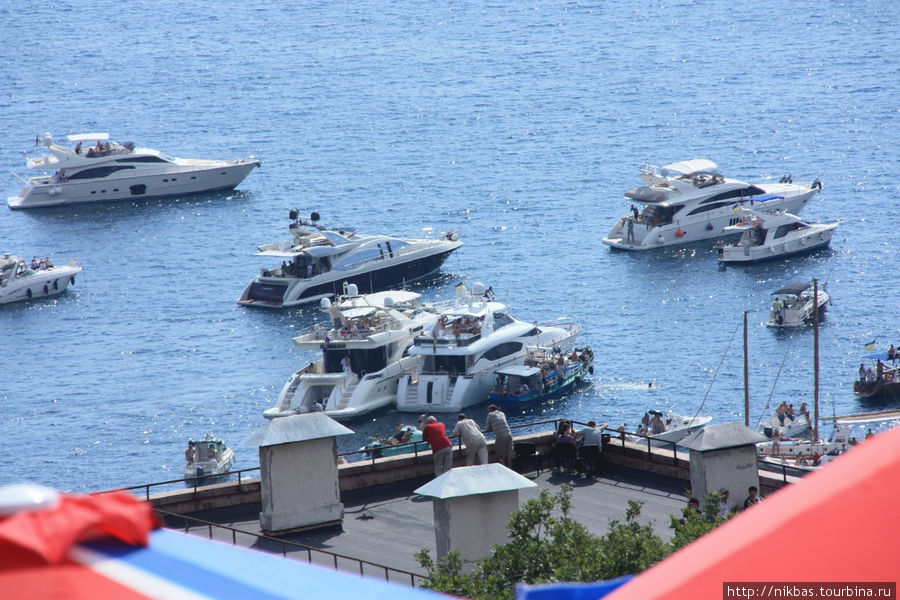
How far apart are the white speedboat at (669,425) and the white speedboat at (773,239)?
88.3ft

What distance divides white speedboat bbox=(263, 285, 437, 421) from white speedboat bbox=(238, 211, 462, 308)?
1445cm

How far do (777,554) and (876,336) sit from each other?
57.9m

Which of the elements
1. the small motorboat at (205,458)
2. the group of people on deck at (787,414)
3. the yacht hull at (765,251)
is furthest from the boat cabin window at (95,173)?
the group of people on deck at (787,414)

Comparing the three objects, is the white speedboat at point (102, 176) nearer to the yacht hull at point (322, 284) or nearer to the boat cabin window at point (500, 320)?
the yacht hull at point (322, 284)

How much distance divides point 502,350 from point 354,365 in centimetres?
610

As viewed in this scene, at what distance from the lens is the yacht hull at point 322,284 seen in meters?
69.5

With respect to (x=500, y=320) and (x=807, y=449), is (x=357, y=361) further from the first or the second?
(x=807, y=449)

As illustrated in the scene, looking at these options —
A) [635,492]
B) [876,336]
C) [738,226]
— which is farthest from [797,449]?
[738,226]

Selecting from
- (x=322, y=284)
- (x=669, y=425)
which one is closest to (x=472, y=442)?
(x=669, y=425)

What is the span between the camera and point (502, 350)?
54.6 metres

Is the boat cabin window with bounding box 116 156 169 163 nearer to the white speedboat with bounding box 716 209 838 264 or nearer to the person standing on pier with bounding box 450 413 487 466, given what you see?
the white speedboat with bounding box 716 209 838 264

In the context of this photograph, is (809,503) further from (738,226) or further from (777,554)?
(738,226)

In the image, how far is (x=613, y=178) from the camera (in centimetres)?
9788

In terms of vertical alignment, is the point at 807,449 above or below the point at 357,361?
below
